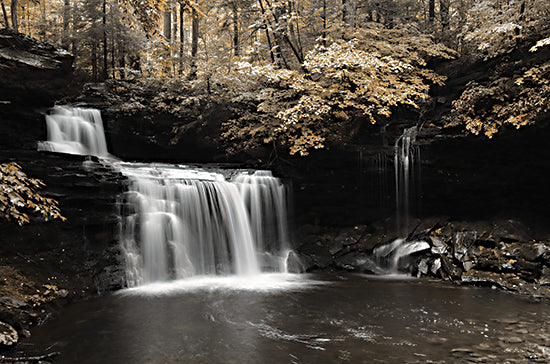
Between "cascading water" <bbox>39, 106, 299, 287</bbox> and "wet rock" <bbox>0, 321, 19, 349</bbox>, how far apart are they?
3154 mm

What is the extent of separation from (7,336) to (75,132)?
7.80 metres

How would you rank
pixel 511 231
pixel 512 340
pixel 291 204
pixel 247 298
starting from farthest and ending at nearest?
pixel 291 204, pixel 511 231, pixel 247 298, pixel 512 340

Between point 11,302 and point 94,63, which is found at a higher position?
point 94,63

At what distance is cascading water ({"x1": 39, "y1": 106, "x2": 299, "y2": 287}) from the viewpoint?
8.91 meters

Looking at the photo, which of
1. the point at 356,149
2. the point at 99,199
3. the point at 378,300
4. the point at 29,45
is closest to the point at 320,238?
the point at 356,149

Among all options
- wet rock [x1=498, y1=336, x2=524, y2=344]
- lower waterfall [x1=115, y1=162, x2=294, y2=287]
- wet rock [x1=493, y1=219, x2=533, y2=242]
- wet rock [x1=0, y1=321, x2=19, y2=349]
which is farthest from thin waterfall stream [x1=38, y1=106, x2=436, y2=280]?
wet rock [x1=498, y1=336, x2=524, y2=344]

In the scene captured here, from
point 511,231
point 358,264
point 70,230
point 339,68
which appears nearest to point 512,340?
point 511,231

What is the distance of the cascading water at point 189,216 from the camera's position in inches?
351

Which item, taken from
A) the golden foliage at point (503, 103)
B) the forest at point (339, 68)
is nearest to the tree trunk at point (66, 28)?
the forest at point (339, 68)

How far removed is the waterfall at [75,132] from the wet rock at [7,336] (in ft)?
21.0

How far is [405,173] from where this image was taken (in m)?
10.7

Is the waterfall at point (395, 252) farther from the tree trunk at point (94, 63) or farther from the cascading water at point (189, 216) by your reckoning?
the tree trunk at point (94, 63)

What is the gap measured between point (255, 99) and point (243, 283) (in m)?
6.42

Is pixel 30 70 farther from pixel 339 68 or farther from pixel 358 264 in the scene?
pixel 358 264
